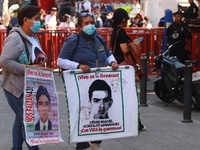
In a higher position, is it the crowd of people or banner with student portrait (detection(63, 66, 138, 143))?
the crowd of people

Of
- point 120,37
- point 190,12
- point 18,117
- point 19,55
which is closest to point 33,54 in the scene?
point 19,55

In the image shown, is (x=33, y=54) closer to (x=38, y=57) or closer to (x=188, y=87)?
(x=38, y=57)

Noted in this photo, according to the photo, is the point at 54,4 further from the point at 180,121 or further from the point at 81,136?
the point at 81,136

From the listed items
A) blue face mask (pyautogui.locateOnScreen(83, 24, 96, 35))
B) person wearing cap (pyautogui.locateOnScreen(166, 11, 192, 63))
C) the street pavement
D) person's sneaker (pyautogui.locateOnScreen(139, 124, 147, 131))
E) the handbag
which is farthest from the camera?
person wearing cap (pyautogui.locateOnScreen(166, 11, 192, 63))

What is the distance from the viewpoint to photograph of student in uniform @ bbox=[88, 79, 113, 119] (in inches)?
294

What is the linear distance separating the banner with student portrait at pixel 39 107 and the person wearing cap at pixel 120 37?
2.37m

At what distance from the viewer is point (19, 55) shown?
7.07 m

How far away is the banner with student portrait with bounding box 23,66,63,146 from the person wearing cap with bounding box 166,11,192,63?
8191mm

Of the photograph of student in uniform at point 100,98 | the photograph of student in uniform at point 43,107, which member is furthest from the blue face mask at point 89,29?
the photograph of student in uniform at point 43,107

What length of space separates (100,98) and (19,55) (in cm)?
109

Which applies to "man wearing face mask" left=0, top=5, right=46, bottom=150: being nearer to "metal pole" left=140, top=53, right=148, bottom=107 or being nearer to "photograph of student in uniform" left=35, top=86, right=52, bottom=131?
"photograph of student in uniform" left=35, top=86, right=52, bottom=131

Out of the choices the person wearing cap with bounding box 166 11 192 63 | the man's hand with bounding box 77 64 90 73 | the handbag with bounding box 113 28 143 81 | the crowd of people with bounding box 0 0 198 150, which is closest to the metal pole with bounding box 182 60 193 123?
the handbag with bounding box 113 28 143 81

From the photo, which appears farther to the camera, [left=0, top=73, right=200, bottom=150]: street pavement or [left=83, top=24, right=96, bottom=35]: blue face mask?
[left=0, top=73, right=200, bottom=150]: street pavement

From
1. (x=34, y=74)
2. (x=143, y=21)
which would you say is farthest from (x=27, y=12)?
(x=143, y=21)
